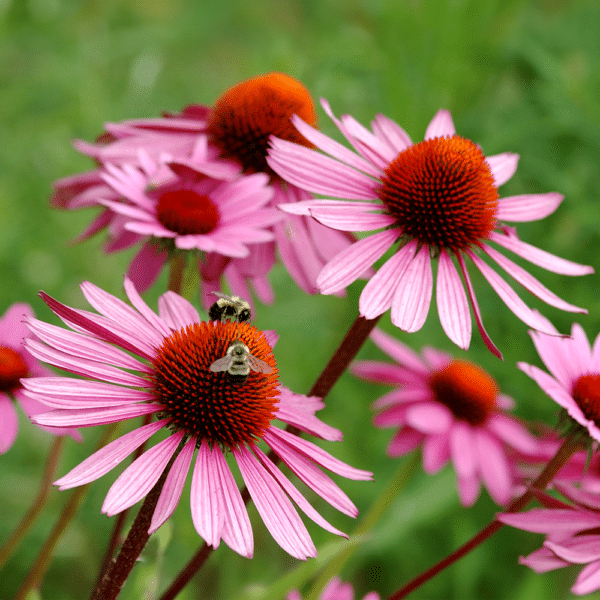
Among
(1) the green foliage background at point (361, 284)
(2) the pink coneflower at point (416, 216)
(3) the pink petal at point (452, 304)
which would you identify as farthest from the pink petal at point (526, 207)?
(1) the green foliage background at point (361, 284)

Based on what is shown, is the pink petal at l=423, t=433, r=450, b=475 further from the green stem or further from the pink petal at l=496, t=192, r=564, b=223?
the pink petal at l=496, t=192, r=564, b=223

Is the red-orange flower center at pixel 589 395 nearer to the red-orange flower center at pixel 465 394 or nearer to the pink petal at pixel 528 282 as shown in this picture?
the pink petal at pixel 528 282

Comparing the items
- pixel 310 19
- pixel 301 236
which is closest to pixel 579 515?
pixel 301 236

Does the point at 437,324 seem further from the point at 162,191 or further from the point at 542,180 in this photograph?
the point at 162,191

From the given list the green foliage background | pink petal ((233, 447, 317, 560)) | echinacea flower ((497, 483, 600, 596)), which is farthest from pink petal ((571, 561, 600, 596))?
the green foliage background

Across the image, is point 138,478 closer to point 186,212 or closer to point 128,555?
point 128,555
